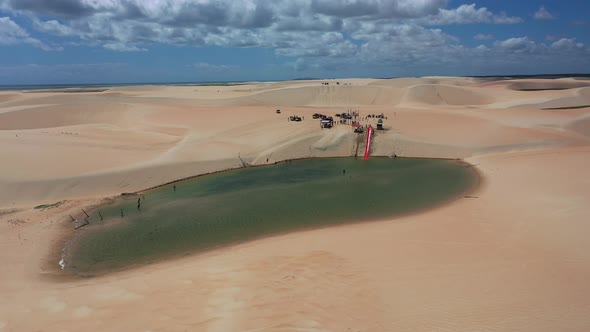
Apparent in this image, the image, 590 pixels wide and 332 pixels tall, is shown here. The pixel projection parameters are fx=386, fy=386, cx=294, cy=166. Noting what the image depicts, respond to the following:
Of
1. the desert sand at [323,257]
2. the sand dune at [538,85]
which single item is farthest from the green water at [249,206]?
the sand dune at [538,85]

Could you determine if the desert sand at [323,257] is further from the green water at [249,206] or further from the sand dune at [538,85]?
the sand dune at [538,85]

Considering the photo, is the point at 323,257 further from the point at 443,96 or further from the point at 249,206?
the point at 443,96

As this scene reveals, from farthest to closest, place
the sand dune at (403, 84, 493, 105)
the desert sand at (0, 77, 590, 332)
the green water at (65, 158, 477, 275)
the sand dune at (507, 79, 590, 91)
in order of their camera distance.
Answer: the sand dune at (507, 79, 590, 91) → the sand dune at (403, 84, 493, 105) → the green water at (65, 158, 477, 275) → the desert sand at (0, 77, 590, 332)

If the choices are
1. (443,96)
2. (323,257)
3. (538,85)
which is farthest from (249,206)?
(538,85)

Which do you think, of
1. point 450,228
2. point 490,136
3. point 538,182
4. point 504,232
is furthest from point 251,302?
point 490,136

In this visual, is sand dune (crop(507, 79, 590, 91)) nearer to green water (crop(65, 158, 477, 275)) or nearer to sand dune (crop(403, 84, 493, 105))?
sand dune (crop(403, 84, 493, 105))

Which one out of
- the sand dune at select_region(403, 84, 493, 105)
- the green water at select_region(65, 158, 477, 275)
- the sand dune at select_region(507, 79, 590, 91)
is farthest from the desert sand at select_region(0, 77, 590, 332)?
the sand dune at select_region(507, 79, 590, 91)
